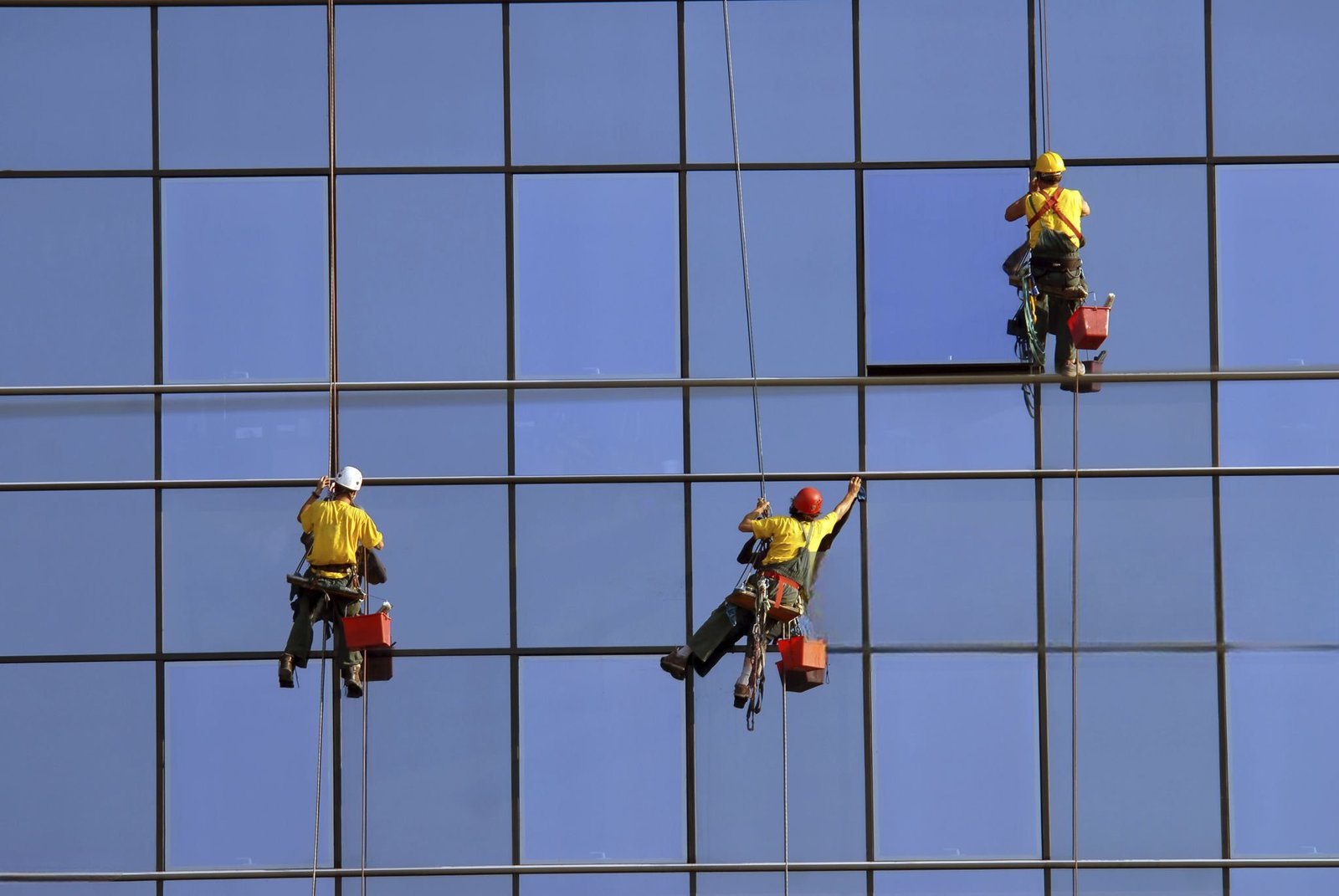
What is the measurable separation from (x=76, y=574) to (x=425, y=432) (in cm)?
285

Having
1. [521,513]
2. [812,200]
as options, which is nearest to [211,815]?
[521,513]

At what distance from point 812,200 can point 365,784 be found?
5598 mm

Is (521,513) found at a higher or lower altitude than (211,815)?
higher

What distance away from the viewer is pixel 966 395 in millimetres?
13672

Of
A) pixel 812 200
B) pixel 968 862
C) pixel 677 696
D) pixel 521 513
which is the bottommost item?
pixel 968 862

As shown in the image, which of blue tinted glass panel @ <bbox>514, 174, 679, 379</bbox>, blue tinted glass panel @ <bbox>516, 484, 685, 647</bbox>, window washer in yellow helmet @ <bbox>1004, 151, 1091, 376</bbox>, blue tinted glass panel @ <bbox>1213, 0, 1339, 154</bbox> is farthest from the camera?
blue tinted glass panel @ <bbox>1213, 0, 1339, 154</bbox>

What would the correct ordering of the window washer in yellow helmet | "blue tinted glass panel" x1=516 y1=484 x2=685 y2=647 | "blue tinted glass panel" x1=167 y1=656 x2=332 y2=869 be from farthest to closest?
"blue tinted glass panel" x1=516 y1=484 x2=685 y2=647 → "blue tinted glass panel" x1=167 y1=656 x2=332 y2=869 → the window washer in yellow helmet

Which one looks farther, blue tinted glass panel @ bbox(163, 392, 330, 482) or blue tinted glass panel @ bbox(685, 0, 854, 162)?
blue tinted glass panel @ bbox(685, 0, 854, 162)

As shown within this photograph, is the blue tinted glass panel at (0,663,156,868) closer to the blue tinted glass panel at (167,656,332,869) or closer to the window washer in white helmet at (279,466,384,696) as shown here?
the blue tinted glass panel at (167,656,332,869)

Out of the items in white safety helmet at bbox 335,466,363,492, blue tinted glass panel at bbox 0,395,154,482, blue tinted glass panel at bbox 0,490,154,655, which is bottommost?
blue tinted glass panel at bbox 0,490,154,655

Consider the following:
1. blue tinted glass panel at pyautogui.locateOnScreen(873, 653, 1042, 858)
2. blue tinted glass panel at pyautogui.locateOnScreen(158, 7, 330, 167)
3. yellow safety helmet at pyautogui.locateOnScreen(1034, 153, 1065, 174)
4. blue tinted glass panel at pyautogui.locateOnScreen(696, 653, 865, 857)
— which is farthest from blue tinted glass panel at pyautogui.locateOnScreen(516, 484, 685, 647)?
yellow safety helmet at pyautogui.locateOnScreen(1034, 153, 1065, 174)

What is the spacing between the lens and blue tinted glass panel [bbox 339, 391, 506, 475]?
44.6 feet

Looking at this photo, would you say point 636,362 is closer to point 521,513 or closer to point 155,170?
point 521,513

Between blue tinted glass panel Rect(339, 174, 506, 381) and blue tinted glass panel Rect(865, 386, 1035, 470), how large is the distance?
2.96 m
